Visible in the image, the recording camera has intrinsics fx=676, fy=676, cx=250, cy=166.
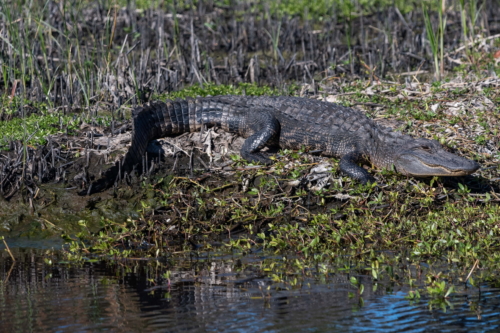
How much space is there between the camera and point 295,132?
712 cm

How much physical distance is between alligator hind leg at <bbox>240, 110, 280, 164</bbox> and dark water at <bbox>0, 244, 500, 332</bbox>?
212 cm

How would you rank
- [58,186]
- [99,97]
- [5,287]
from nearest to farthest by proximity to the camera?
[5,287] < [58,186] < [99,97]

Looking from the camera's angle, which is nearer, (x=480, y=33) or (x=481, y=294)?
(x=481, y=294)

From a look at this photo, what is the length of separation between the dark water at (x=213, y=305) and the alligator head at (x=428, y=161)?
1671 millimetres

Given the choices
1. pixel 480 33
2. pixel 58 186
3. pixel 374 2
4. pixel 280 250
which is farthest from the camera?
pixel 374 2

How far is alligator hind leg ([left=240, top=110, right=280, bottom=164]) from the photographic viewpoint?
6.79 meters

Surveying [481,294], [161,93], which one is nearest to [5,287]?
[481,294]

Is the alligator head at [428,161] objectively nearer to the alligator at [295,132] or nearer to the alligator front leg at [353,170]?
the alligator at [295,132]

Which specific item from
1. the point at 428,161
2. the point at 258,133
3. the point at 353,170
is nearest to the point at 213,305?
the point at 353,170

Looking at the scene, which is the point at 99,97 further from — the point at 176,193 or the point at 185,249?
the point at 185,249

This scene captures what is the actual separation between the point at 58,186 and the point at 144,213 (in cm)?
97

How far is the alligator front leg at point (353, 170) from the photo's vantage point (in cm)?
618

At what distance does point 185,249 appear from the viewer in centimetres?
541

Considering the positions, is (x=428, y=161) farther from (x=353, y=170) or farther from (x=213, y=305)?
(x=213, y=305)
